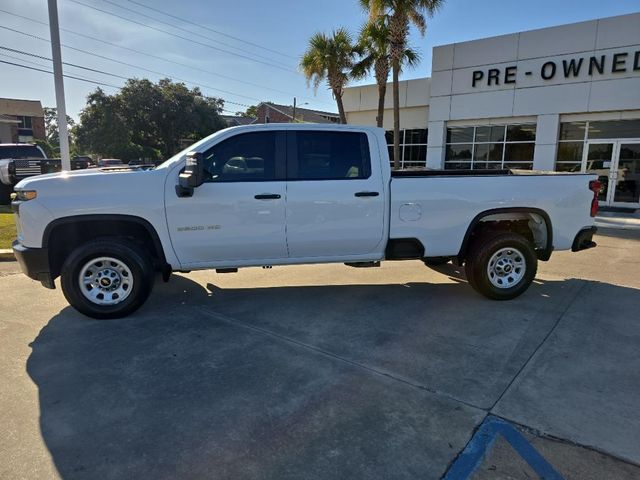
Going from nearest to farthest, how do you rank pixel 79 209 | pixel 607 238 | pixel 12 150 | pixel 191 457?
pixel 191 457 < pixel 79 209 < pixel 607 238 < pixel 12 150

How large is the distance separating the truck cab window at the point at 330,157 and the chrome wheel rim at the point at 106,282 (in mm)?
2073

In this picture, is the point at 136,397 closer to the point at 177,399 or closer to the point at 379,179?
the point at 177,399

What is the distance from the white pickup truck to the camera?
4621 mm

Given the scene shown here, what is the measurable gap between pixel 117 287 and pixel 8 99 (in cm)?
6193

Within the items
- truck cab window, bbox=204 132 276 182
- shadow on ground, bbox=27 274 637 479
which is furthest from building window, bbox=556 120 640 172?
truck cab window, bbox=204 132 276 182

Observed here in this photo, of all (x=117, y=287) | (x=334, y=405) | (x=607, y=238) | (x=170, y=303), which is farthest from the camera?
(x=607, y=238)

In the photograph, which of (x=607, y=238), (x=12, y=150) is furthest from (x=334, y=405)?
(x=12, y=150)

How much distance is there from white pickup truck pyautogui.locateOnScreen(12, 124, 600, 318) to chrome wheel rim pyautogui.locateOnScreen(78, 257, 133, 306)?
11 mm

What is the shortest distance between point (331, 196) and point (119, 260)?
2347mm

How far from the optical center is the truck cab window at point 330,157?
5.05 metres

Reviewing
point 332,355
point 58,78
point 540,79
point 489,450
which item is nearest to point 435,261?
point 332,355

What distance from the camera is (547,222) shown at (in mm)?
5523

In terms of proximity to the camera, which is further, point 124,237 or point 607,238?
point 607,238

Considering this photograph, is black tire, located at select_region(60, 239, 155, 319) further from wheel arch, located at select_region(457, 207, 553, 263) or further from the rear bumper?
the rear bumper
